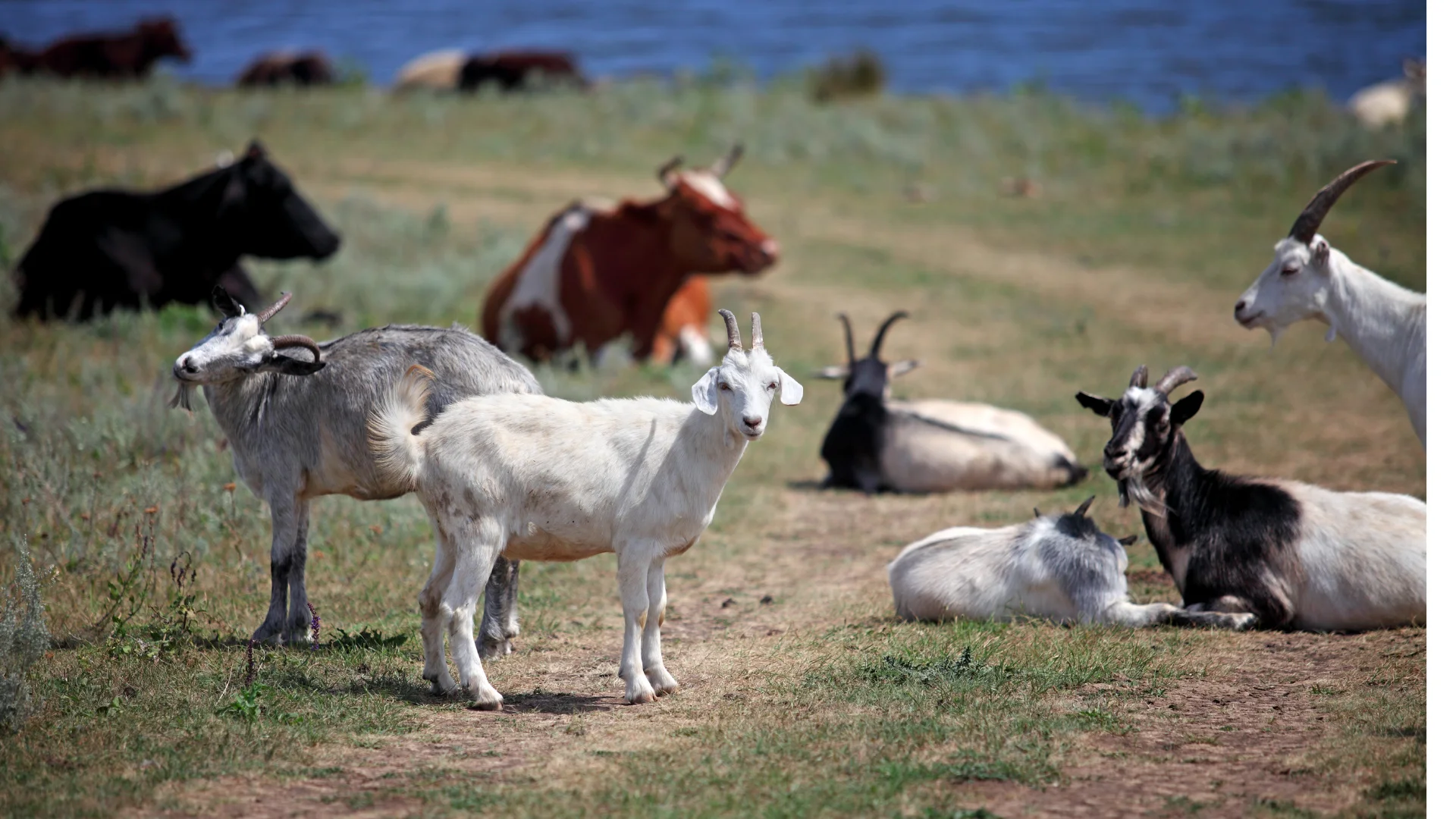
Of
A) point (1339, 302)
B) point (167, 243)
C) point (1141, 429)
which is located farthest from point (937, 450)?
point (167, 243)

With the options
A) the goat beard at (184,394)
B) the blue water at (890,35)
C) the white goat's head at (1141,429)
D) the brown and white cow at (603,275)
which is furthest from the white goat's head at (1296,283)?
the blue water at (890,35)

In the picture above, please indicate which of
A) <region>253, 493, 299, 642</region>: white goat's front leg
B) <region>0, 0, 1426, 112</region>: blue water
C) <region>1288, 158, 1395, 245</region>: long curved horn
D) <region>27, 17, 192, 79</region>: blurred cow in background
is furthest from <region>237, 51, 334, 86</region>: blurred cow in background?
<region>1288, 158, 1395, 245</region>: long curved horn

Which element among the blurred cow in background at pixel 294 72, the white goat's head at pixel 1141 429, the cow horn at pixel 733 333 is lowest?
the white goat's head at pixel 1141 429

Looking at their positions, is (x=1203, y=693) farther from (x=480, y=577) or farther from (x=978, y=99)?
(x=978, y=99)

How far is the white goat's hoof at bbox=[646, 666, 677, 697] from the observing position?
19.1 ft

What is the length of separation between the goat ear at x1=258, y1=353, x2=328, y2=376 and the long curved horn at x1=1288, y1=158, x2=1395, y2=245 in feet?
15.4

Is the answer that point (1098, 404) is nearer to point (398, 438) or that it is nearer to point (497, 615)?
point (497, 615)

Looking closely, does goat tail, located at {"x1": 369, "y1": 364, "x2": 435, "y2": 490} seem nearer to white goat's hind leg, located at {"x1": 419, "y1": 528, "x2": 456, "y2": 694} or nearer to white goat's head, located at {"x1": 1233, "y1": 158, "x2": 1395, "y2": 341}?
white goat's hind leg, located at {"x1": 419, "y1": 528, "x2": 456, "y2": 694}

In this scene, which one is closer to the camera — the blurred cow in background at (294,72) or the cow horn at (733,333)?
the cow horn at (733,333)

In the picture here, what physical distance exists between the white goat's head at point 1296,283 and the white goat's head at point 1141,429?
0.67 meters

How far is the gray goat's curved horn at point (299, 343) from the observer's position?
244 inches

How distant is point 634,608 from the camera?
5730 mm

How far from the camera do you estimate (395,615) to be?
7000 millimetres

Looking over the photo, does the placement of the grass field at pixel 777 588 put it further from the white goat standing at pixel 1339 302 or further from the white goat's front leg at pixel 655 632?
the white goat standing at pixel 1339 302
